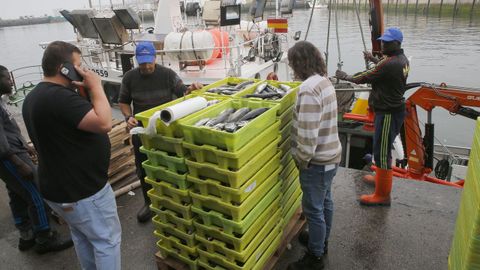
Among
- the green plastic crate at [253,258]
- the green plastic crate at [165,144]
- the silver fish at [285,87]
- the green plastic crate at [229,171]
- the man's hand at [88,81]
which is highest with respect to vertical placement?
the man's hand at [88,81]

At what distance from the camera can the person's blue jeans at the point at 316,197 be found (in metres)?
2.83

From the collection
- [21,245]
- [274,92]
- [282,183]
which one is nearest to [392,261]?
[282,183]

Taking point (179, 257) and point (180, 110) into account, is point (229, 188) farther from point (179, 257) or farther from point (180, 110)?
point (179, 257)

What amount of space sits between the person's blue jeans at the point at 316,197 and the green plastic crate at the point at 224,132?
56cm

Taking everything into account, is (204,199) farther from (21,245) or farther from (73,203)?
(21,245)

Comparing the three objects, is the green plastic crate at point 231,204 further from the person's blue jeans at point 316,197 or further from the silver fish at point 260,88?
the silver fish at point 260,88

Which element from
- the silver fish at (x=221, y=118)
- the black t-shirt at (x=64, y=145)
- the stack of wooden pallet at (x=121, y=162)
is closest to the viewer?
the black t-shirt at (x=64, y=145)

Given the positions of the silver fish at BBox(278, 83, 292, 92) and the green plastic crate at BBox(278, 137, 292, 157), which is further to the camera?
the silver fish at BBox(278, 83, 292, 92)

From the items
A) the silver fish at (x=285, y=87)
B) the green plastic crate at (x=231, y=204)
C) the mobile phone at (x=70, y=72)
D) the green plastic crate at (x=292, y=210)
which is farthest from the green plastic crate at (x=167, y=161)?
the silver fish at (x=285, y=87)

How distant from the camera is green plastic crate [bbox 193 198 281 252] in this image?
2602mm

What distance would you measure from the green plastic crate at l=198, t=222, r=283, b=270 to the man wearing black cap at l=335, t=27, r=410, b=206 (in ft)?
5.49

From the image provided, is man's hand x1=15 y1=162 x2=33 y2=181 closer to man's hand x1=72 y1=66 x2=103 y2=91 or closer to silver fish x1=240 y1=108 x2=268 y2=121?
man's hand x1=72 y1=66 x2=103 y2=91

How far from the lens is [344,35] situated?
36562 millimetres

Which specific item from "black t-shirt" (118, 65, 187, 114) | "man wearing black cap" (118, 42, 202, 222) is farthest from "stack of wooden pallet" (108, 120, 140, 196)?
"black t-shirt" (118, 65, 187, 114)
